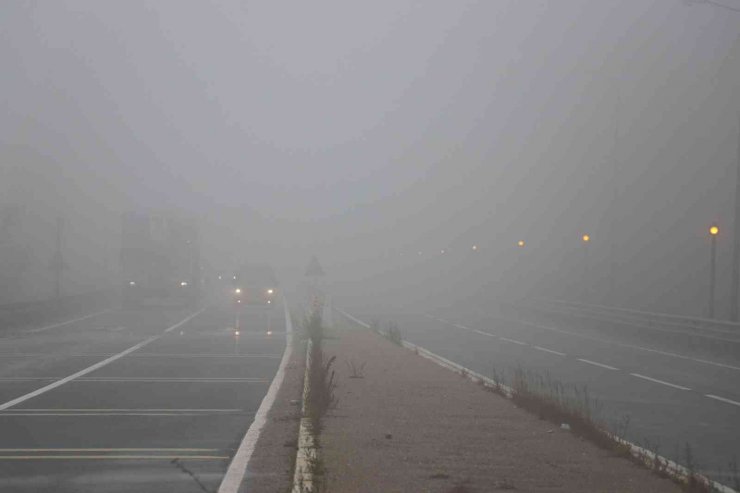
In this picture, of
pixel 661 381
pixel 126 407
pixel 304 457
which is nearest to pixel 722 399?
pixel 661 381

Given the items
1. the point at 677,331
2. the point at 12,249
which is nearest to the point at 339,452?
the point at 677,331

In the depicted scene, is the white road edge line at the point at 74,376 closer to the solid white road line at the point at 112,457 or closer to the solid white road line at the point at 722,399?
the solid white road line at the point at 112,457

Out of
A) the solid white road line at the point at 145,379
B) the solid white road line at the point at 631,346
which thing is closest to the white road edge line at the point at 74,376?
the solid white road line at the point at 145,379

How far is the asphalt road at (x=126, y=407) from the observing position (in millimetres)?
10383

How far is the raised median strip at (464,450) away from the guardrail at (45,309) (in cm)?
2390

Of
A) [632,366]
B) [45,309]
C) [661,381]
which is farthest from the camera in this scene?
[45,309]

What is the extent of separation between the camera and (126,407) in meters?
15.5

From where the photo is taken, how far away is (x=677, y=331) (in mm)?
35969

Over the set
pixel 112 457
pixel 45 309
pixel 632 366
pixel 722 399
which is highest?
pixel 112 457

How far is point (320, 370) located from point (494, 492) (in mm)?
8413

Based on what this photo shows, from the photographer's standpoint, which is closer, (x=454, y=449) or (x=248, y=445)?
(x=454, y=449)

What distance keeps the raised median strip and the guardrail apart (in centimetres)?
2390

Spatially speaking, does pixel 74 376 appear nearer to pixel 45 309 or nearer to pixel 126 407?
pixel 126 407

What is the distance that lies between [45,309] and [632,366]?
25924mm
